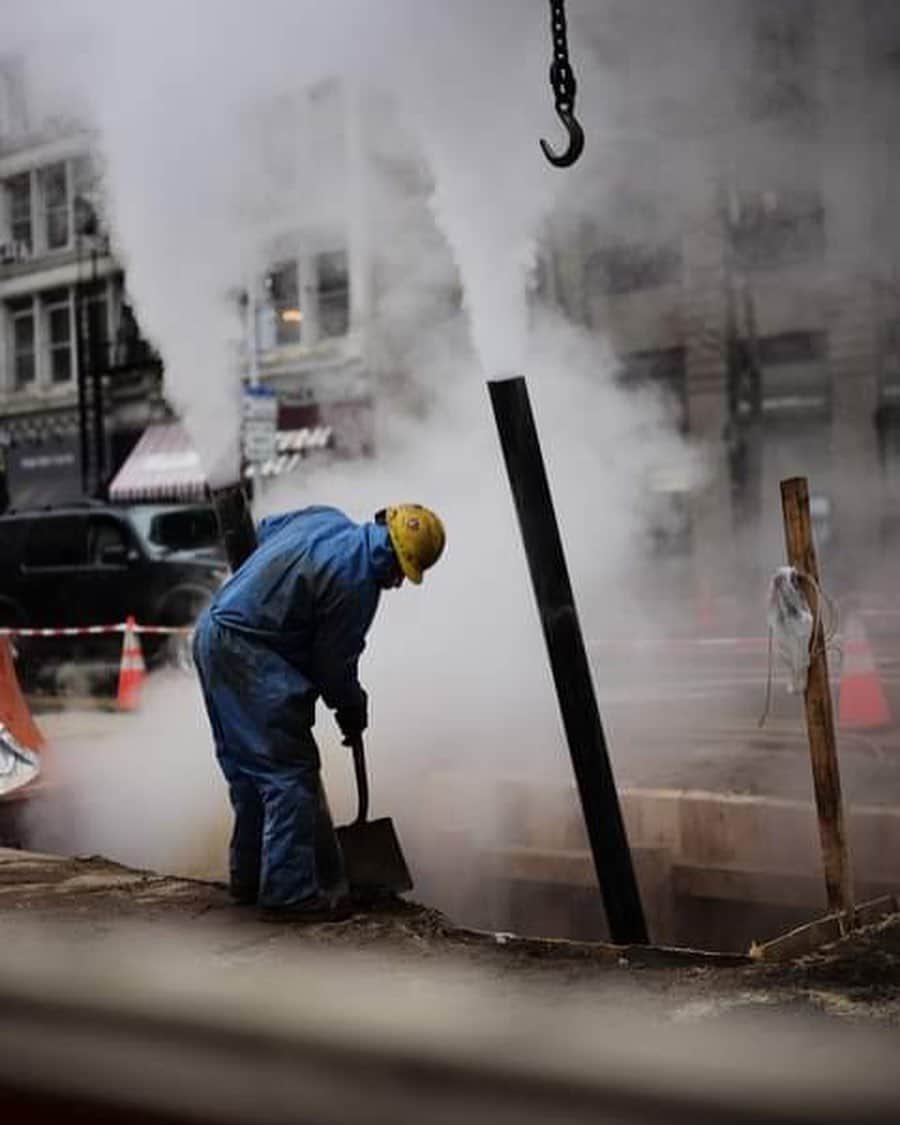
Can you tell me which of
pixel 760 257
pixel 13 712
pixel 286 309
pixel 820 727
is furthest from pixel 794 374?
pixel 820 727

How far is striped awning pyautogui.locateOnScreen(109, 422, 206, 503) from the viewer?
18.8m

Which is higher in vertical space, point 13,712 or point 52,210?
point 52,210

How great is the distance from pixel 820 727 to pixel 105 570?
8.07 m

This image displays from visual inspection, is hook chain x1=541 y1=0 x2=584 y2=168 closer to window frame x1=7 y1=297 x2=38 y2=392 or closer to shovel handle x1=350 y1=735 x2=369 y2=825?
shovel handle x1=350 y1=735 x2=369 y2=825

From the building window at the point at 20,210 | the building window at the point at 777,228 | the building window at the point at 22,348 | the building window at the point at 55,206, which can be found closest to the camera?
the building window at the point at 55,206

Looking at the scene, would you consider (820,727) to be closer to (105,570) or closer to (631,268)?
(105,570)

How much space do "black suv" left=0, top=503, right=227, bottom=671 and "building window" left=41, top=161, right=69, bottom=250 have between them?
9.07 feet

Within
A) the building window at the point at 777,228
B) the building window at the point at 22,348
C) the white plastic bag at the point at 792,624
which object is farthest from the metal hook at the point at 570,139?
the building window at the point at 22,348

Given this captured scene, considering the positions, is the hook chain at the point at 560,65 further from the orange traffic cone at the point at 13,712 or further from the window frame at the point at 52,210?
the window frame at the point at 52,210

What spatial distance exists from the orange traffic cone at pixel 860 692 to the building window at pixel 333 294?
7601 mm

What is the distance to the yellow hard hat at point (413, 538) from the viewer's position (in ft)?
11.5

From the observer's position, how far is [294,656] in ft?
11.7

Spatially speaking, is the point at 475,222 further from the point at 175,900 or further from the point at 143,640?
the point at 143,640

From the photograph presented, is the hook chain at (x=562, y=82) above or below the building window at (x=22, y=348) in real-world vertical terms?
below
